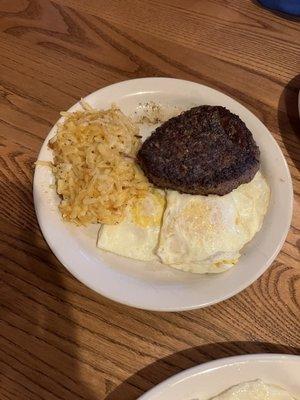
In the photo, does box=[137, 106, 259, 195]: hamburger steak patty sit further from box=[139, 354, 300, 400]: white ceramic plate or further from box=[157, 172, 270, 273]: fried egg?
box=[139, 354, 300, 400]: white ceramic plate

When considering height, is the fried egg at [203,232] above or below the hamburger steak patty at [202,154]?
below

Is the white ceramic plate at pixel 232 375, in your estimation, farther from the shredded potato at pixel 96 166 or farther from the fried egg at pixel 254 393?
the shredded potato at pixel 96 166

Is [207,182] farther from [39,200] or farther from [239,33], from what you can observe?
[239,33]

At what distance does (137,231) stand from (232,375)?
1.77ft

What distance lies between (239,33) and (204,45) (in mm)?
200

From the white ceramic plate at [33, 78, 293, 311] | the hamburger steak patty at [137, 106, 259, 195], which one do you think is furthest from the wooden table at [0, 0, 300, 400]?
the hamburger steak patty at [137, 106, 259, 195]

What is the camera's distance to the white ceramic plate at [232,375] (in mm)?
1228

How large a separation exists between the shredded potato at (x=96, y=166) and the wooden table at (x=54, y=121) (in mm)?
173

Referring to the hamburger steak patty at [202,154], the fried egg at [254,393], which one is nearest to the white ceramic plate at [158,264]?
the hamburger steak patty at [202,154]

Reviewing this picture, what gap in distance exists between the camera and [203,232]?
4.80 feet

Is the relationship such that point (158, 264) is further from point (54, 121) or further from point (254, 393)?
point (54, 121)

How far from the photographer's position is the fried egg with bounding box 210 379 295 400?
1244 millimetres

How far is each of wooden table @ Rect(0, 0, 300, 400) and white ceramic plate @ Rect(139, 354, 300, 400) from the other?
13 centimetres

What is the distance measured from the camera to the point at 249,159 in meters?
1.53
